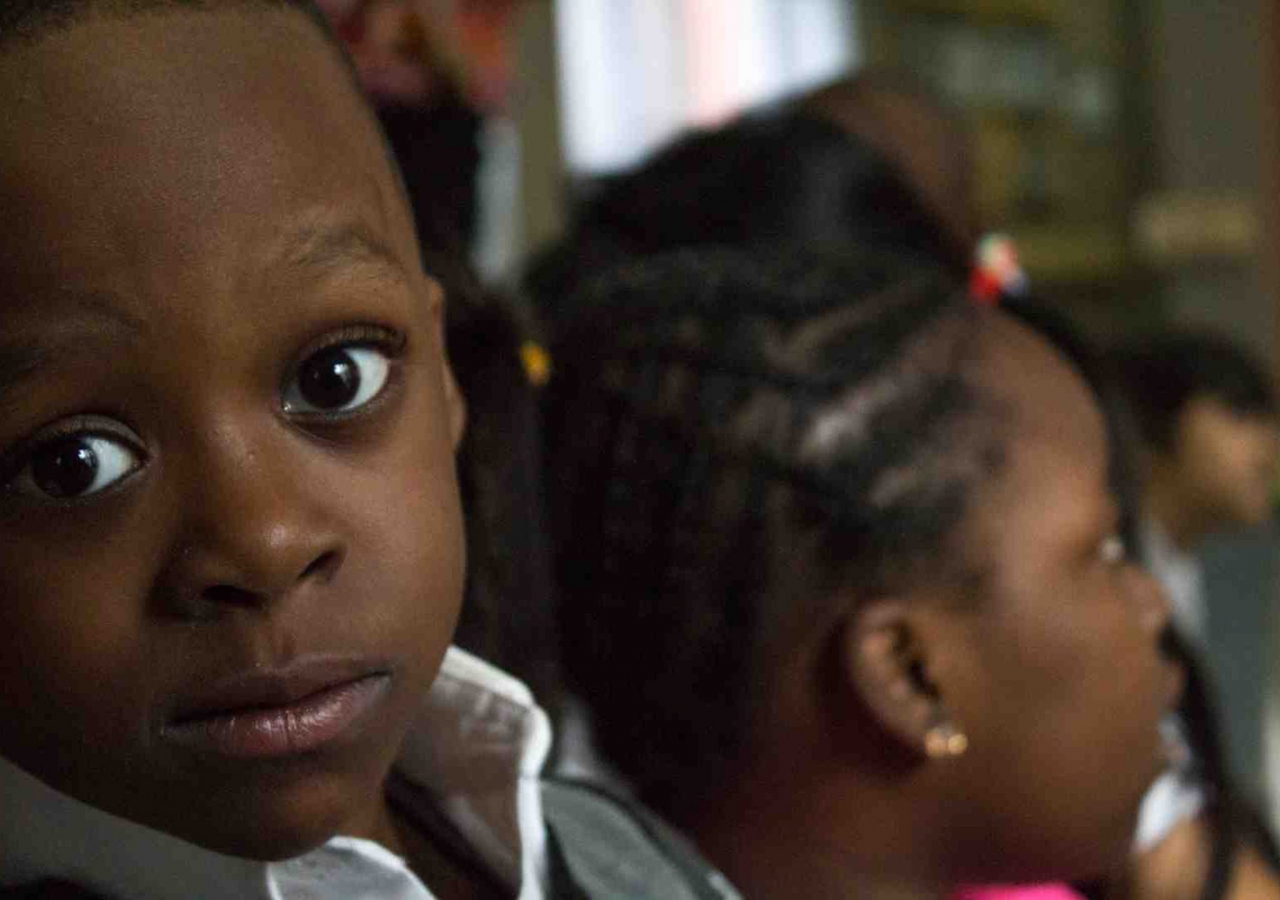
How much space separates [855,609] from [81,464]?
58 cm

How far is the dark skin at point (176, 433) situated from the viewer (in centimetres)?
47

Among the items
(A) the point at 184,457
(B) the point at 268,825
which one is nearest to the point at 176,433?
(A) the point at 184,457

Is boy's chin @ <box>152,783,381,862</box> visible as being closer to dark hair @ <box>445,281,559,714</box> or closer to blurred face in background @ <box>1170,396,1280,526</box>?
dark hair @ <box>445,281,559,714</box>

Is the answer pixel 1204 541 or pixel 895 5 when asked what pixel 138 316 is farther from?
pixel 895 5

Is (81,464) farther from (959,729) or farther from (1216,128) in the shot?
(1216,128)

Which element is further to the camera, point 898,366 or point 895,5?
point 895,5

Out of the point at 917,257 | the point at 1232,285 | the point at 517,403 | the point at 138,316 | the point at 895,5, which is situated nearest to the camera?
the point at 138,316

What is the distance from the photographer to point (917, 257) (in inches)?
55.2

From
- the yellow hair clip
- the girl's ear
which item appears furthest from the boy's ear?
the yellow hair clip

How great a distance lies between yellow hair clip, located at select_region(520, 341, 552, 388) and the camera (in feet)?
2.92

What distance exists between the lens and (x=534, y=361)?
917 mm

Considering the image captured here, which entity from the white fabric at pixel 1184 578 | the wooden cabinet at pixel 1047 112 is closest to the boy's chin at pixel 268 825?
the white fabric at pixel 1184 578

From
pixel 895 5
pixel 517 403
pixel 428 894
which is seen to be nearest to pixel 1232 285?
pixel 895 5

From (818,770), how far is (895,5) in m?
2.58
